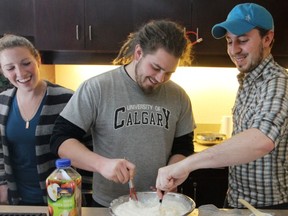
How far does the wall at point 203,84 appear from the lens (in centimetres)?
278

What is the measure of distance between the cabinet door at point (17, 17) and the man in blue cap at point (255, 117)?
1549mm

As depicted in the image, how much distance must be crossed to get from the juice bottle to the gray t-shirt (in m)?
0.32

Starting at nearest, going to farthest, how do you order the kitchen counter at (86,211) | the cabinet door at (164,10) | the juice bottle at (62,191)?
the juice bottle at (62,191) → the kitchen counter at (86,211) → the cabinet door at (164,10)

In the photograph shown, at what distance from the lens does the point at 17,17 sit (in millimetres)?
2484

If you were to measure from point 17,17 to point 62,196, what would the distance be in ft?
6.15

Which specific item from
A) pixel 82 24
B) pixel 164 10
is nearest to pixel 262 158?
pixel 164 10

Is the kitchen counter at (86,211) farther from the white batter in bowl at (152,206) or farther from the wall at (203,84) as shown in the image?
the wall at (203,84)

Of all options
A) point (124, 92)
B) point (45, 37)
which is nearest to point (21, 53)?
point (124, 92)

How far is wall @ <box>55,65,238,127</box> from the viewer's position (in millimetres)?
2775

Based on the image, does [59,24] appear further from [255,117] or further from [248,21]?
[255,117]

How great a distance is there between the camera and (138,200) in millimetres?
1219

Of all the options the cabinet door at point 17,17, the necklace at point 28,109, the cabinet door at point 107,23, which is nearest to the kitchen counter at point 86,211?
the necklace at point 28,109

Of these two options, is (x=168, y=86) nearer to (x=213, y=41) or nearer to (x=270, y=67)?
(x=270, y=67)

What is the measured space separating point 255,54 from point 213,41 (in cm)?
108
